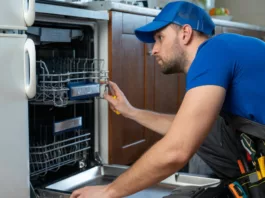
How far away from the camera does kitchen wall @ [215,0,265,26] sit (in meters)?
3.98

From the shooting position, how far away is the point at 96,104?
1716 millimetres

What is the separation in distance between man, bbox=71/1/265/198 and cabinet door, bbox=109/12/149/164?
1.37ft

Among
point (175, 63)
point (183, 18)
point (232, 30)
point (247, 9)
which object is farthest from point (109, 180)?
point (247, 9)

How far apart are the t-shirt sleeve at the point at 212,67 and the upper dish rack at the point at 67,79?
46cm

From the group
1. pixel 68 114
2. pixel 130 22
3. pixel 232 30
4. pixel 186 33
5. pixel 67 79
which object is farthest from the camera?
pixel 232 30

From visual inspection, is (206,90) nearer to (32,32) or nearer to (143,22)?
(32,32)

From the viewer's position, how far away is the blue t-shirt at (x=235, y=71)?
3.43 feet

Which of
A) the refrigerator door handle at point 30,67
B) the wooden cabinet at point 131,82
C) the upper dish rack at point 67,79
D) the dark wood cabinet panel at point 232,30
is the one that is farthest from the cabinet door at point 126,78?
the dark wood cabinet panel at point 232,30

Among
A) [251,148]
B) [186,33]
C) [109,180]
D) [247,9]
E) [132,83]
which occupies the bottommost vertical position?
[109,180]

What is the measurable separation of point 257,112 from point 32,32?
77cm

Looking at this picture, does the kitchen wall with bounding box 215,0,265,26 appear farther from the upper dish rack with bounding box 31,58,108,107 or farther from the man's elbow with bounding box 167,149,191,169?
the man's elbow with bounding box 167,149,191,169

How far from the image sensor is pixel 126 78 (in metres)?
1.83

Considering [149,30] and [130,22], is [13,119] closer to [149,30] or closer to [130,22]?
[149,30]

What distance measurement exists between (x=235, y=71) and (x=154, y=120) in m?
0.56
